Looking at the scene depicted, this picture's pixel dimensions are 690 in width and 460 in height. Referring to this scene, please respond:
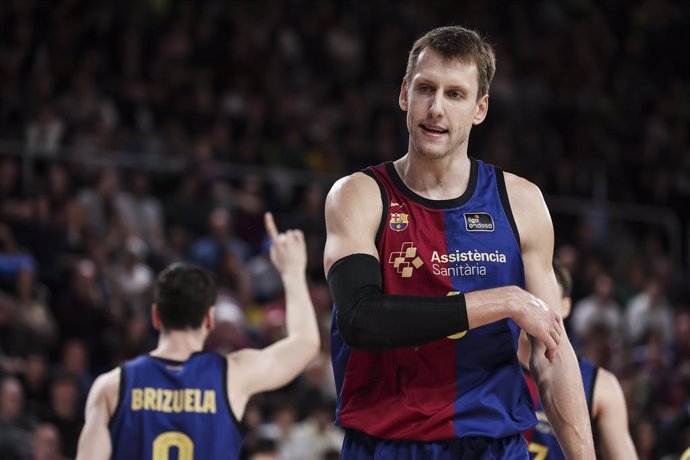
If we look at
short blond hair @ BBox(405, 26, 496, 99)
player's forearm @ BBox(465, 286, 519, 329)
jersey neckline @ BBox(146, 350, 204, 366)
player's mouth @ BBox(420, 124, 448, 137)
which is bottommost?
jersey neckline @ BBox(146, 350, 204, 366)

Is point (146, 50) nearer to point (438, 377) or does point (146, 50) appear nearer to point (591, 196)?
point (591, 196)

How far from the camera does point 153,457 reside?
5738mm

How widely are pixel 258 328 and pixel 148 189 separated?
110 inches

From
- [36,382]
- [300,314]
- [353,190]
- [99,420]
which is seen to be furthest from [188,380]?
[36,382]

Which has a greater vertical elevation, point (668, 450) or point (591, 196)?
point (591, 196)

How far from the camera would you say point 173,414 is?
5785 mm

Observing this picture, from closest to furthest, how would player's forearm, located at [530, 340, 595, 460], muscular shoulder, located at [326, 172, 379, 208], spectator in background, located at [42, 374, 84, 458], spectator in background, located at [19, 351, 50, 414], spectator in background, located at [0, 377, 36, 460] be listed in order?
player's forearm, located at [530, 340, 595, 460], muscular shoulder, located at [326, 172, 379, 208], spectator in background, located at [0, 377, 36, 460], spectator in background, located at [42, 374, 84, 458], spectator in background, located at [19, 351, 50, 414]

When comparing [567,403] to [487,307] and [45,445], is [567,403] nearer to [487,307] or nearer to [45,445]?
[487,307]

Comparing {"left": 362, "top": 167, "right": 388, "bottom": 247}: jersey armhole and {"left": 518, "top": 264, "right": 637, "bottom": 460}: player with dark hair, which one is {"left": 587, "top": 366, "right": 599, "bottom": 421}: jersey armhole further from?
{"left": 362, "top": 167, "right": 388, "bottom": 247}: jersey armhole

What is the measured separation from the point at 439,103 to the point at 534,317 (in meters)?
0.91

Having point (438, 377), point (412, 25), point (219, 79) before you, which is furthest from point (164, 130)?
point (438, 377)

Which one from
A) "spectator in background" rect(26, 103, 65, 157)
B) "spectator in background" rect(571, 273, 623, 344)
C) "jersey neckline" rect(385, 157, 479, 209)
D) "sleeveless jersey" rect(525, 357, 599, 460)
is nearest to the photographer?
"jersey neckline" rect(385, 157, 479, 209)

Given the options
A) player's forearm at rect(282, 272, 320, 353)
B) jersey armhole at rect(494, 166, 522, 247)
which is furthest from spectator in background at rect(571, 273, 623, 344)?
jersey armhole at rect(494, 166, 522, 247)

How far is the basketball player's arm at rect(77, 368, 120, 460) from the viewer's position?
18.4ft
